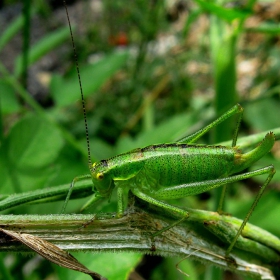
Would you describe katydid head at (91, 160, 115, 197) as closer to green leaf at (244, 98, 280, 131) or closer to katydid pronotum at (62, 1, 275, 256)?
katydid pronotum at (62, 1, 275, 256)

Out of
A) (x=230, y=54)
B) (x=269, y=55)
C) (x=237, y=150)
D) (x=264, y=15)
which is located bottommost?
(x=237, y=150)

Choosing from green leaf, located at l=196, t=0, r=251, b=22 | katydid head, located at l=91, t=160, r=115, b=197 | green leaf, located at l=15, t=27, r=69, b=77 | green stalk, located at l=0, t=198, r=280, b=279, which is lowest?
green stalk, located at l=0, t=198, r=280, b=279

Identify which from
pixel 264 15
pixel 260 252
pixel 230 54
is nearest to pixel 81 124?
pixel 230 54

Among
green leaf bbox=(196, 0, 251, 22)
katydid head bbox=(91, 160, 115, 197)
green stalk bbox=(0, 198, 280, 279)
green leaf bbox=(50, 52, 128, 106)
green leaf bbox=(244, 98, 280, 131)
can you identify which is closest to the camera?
green stalk bbox=(0, 198, 280, 279)

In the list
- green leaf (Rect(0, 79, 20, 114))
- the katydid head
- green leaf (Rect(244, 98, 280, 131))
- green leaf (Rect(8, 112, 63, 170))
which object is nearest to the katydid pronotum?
the katydid head

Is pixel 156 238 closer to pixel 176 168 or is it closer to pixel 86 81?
pixel 176 168

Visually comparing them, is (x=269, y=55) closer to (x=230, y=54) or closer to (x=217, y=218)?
(x=230, y=54)

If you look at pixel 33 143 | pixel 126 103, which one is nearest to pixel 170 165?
pixel 33 143
